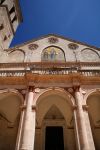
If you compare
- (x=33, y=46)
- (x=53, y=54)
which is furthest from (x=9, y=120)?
(x=33, y=46)

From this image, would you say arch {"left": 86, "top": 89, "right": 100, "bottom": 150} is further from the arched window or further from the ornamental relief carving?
the arched window

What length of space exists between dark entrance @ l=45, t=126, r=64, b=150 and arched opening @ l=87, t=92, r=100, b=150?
89.6 inches

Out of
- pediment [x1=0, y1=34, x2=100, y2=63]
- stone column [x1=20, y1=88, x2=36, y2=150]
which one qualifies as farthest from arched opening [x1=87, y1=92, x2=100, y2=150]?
pediment [x1=0, y1=34, x2=100, y2=63]

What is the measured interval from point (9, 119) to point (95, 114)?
6087 millimetres

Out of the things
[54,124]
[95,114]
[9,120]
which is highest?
[95,114]

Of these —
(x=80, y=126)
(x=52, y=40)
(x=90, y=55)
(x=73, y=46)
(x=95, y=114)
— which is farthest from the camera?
(x=52, y=40)

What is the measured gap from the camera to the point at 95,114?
12.3 m

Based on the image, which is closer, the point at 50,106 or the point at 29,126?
the point at 29,126

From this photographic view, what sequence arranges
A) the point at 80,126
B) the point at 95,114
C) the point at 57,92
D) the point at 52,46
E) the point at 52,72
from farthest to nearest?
the point at 52,46 < the point at 95,114 < the point at 52,72 < the point at 57,92 < the point at 80,126

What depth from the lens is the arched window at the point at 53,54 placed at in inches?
657

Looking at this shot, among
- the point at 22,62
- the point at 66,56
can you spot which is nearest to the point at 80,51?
the point at 66,56

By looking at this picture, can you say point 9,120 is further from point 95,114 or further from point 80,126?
point 95,114

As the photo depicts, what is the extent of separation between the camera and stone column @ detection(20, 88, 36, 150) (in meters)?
8.12

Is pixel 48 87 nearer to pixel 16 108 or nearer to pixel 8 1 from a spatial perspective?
pixel 16 108
